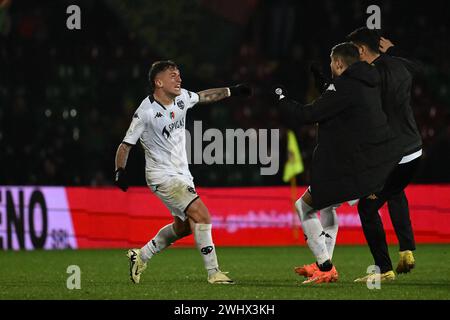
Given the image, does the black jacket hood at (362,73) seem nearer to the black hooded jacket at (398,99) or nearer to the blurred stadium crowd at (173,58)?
the black hooded jacket at (398,99)

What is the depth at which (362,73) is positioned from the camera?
805 cm

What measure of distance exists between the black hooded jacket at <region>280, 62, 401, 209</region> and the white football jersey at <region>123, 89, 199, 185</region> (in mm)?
1105

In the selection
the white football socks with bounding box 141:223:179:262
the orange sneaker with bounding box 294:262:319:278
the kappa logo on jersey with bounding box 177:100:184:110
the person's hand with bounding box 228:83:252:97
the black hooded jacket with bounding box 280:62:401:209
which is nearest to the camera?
the black hooded jacket with bounding box 280:62:401:209

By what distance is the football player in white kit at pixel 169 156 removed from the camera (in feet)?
27.9

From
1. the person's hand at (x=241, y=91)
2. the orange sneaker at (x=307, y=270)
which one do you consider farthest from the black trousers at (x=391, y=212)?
the person's hand at (x=241, y=91)

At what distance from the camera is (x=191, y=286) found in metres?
8.31

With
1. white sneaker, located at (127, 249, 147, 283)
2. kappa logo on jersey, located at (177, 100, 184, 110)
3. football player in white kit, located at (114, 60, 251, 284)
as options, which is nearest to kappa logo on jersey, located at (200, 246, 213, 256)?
football player in white kit, located at (114, 60, 251, 284)

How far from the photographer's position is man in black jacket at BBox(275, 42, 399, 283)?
795cm

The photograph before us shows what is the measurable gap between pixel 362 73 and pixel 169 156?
6.10 ft

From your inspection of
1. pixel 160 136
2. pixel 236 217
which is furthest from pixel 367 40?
pixel 236 217

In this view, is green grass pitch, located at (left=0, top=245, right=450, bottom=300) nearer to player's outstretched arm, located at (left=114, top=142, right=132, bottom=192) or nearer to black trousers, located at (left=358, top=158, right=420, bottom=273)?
black trousers, located at (left=358, top=158, right=420, bottom=273)

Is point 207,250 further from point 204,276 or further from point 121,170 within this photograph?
point 204,276

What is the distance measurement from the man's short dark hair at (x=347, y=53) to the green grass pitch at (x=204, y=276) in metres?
1.88
